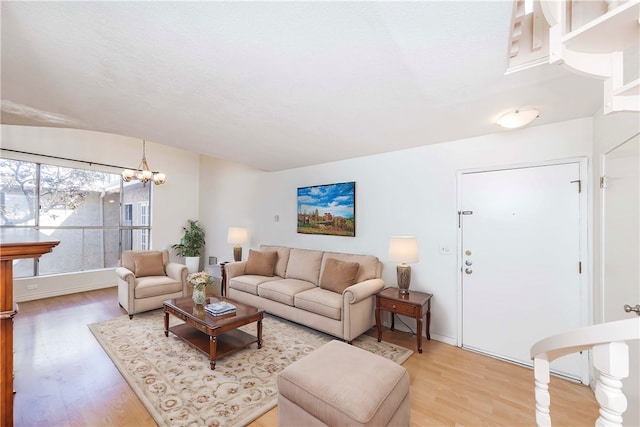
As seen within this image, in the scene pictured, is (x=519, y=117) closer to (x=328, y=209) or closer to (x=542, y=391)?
(x=542, y=391)

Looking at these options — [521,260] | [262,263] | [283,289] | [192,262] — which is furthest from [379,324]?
[192,262]

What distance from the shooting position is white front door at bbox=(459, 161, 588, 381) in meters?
2.40

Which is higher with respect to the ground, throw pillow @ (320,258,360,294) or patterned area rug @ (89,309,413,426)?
throw pillow @ (320,258,360,294)

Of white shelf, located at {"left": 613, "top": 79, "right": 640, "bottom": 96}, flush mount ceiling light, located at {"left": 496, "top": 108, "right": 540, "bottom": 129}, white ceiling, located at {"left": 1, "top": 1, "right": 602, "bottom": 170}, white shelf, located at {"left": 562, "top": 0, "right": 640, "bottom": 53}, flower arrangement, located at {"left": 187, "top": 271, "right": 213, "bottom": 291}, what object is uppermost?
white ceiling, located at {"left": 1, "top": 1, "right": 602, "bottom": 170}

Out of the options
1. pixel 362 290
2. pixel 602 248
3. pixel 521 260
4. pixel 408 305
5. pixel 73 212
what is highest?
pixel 73 212

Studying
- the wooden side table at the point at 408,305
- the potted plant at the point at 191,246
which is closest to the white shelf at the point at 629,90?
the wooden side table at the point at 408,305

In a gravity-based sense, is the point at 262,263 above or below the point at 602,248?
below

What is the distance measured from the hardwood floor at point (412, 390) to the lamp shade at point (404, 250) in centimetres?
97

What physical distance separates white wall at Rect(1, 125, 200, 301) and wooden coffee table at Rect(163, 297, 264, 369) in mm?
3178

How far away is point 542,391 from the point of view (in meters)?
0.92

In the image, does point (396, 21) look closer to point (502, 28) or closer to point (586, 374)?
point (502, 28)

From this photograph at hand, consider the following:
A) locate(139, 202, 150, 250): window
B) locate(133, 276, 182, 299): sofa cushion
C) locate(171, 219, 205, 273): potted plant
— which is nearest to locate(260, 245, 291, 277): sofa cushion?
locate(133, 276, 182, 299): sofa cushion

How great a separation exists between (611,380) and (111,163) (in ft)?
22.4

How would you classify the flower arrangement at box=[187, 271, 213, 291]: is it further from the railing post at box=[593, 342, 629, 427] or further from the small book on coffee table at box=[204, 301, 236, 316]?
the railing post at box=[593, 342, 629, 427]
